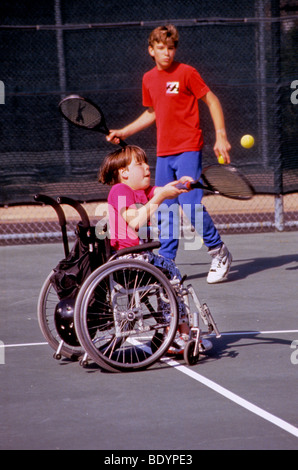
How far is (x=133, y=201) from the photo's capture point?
204 inches

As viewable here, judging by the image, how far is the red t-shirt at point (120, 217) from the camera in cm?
514

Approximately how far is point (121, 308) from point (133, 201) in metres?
0.59

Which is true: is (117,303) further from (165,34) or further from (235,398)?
A: (165,34)

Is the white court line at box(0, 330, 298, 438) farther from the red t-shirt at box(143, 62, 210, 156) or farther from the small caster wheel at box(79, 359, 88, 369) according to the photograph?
the red t-shirt at box(143, 62, 210, 156)

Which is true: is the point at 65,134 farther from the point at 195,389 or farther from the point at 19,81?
the point at 195,389

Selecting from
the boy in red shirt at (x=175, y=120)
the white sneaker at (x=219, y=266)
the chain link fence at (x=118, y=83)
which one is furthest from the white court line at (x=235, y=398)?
the chain link fence at (x=118, y=83)

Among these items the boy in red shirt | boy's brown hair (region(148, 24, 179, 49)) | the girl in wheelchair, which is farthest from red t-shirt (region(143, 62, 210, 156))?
the girl in wheelchair

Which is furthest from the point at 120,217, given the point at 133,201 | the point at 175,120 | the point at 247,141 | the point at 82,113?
the point at 247,141

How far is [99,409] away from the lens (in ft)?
14.5

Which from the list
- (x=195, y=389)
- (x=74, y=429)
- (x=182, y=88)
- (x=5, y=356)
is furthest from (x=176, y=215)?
(x=74, y=429)

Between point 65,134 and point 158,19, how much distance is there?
1658 millimetres

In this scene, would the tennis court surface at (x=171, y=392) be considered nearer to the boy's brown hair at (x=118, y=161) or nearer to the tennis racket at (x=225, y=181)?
the tennis racket at (x=225, y=181)

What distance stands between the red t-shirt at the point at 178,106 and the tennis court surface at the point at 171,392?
1232 millimetres
